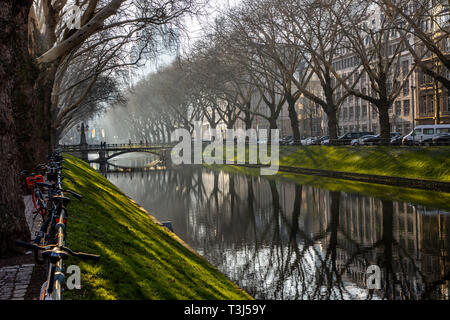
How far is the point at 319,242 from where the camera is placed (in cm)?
1584

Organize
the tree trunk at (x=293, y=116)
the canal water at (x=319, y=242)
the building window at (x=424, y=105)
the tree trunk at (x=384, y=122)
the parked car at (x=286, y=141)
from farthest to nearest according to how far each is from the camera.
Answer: the building window at (x=424, y=105)
the parked car at (x=286, y=141)
the tree trunk at (x=293, y=116)
the tree trunk at (x=384, y=122)
the canal water at (x=319, y=242)

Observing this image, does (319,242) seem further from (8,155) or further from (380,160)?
(380,160)

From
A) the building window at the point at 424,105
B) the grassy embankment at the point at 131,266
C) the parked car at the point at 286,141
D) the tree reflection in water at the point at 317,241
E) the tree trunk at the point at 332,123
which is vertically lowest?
the tree reflection in water at the point at 317,241

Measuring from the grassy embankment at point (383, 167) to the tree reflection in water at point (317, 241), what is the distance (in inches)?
75.1

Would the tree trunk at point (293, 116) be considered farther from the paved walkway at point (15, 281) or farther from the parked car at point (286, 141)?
the paved walkway at point (15, 281)

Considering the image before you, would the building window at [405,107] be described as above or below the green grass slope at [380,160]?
above

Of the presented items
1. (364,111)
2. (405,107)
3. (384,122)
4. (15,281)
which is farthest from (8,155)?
(364,111)

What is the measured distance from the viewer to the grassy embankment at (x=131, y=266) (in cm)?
707

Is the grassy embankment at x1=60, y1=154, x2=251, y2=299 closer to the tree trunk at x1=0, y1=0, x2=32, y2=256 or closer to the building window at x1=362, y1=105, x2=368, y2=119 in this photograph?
the tree trunk at x1=0, y1=0, x2=32, y2=256

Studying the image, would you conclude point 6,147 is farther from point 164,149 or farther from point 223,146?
point 164,149

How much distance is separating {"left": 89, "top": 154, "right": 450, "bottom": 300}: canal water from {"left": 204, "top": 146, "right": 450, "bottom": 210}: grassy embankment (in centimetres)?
180

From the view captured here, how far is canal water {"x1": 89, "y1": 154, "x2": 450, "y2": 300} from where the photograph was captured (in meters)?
11.2

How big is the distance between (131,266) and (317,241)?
29.7 ft

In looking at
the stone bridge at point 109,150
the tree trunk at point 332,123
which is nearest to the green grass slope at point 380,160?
the tree trunk at point 332,123
